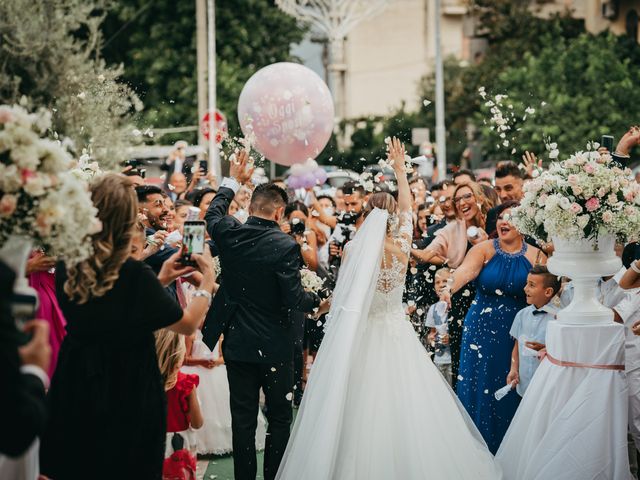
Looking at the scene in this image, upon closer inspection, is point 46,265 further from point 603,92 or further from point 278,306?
point 603,92

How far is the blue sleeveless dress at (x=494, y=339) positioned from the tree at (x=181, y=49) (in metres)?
18.3

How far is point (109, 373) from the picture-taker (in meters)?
4.52

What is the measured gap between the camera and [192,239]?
190 inches

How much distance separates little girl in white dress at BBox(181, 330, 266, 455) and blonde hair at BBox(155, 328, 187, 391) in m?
2.04

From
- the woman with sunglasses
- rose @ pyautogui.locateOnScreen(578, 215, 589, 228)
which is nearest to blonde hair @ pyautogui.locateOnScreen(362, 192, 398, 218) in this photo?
rose @ pyautogui.locateOnScreen(578, 215, 589, 228)

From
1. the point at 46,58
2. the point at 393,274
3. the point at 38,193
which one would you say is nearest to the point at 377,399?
the point at 393,274

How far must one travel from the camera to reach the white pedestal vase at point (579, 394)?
6.35 m

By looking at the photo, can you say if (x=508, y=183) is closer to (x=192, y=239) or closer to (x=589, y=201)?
(x=589, y=201)

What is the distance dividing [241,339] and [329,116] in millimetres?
3590

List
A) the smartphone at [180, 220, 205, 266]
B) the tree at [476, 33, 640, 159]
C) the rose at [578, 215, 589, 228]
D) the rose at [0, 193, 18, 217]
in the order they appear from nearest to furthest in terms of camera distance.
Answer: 1. the rose at [0, 193, 18, 217]
2. the smartphone at [180, 220, 205, 266]
3. the rose at [578, 215, 589, 228]
4. the tree at [476, 33, 640, 159]

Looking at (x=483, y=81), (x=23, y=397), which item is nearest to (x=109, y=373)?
(x=23, y=397)

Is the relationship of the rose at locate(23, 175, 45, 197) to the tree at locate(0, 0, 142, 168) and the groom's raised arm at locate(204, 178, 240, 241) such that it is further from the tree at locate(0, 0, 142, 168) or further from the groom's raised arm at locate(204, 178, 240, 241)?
the tree at locate(0, 0, 142, 168)

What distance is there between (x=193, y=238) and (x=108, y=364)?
722 millimetres

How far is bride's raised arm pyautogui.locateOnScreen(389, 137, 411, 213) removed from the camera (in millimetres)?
7195
